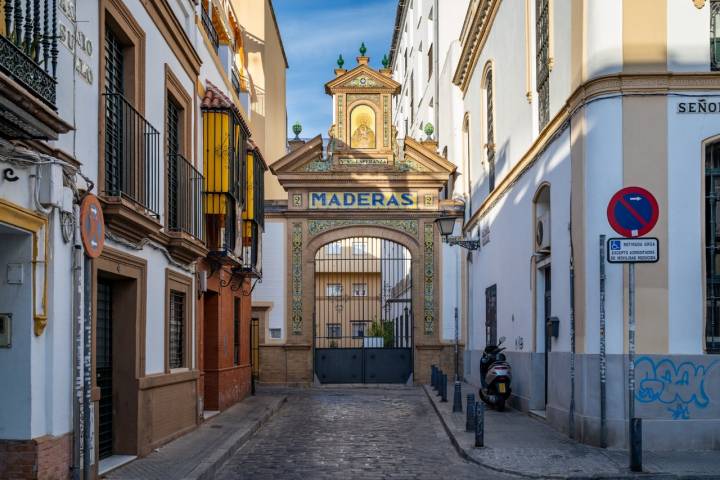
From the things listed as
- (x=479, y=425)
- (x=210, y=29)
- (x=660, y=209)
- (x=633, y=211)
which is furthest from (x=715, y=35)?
(x=210, y=29)

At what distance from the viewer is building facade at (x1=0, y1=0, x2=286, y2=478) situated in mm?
7766

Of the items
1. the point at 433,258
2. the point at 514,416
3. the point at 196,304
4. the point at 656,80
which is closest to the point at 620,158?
the point at 656,80

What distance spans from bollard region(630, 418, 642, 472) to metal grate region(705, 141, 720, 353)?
240cm

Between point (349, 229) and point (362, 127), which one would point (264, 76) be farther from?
point (349, 229)

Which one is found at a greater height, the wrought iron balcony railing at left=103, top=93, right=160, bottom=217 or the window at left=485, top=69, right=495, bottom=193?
the window at left=485, top=69, right=495, bottom=193

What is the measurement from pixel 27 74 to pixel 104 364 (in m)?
5.05

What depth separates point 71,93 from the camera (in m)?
8.73

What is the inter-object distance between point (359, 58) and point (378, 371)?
9.20 m

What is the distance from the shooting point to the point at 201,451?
11.9 metres

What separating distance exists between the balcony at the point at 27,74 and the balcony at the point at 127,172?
94.5 inches

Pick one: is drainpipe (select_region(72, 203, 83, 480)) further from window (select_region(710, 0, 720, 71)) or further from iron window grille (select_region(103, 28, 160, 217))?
window (select_region(710, 0, 720, 71))

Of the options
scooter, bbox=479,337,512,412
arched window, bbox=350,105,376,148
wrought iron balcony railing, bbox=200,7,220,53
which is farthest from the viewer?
arched window, bbox=350,105,376,148

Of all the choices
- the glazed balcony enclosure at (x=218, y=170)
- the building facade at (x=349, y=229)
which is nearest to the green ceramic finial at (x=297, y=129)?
the building facade at (x=349, y=229)

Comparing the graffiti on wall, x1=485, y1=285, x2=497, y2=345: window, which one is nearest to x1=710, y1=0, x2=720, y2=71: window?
the graffiti on wall
